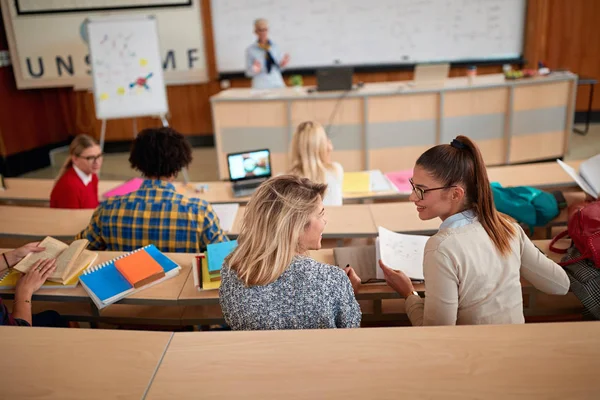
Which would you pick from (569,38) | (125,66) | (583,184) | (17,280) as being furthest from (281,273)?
(569,38)

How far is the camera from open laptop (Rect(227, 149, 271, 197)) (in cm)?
341

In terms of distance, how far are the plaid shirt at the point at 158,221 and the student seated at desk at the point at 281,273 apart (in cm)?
86

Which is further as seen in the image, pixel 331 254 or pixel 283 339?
pixel 331 254

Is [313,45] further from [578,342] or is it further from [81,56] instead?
[578,342]

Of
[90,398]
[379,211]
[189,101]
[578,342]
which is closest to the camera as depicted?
[90,398]

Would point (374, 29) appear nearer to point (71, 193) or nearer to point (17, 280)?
point (71, 193)

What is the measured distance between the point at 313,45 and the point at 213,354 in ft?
20.0

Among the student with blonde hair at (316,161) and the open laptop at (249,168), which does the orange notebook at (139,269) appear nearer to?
the student with blonde hair at (316,161)

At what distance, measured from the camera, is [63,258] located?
2.09 meters

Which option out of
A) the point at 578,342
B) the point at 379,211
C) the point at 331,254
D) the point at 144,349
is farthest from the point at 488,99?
the point at 144,349

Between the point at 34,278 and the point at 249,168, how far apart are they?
1.75 metres

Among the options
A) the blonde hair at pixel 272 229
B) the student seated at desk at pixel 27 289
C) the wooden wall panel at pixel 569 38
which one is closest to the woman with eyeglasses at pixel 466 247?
the blonde hair at pixel 272 229

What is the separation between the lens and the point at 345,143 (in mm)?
5496

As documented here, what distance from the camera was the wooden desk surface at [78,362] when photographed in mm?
1157
